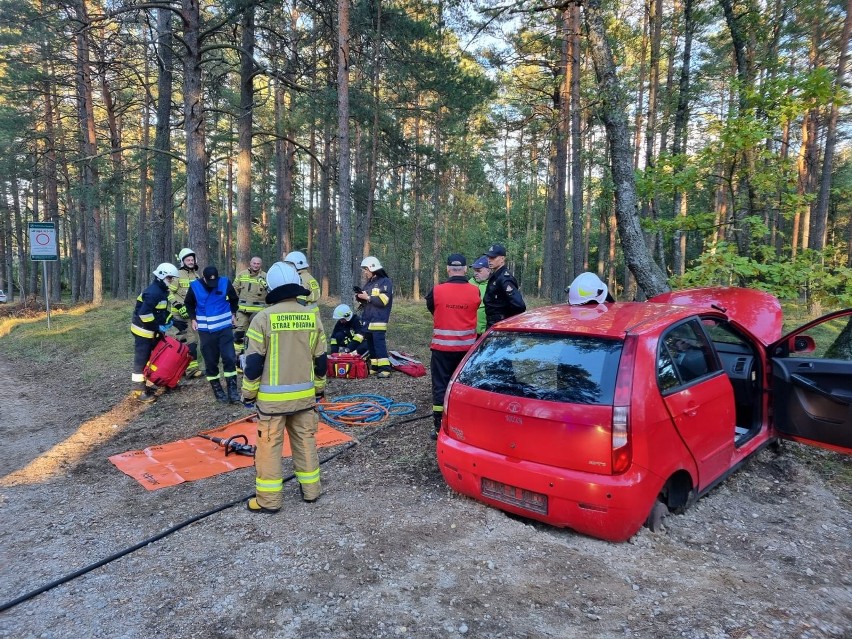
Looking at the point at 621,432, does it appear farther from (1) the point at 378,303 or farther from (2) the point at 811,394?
(1) the point at 378,303

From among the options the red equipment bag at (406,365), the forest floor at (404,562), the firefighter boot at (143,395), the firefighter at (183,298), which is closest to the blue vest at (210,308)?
the firefighter at (183,298)

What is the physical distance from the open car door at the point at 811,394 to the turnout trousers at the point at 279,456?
4.09 m

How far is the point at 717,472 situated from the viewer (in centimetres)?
387

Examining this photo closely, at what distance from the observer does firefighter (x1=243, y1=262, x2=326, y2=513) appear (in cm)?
394

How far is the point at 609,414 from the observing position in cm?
304

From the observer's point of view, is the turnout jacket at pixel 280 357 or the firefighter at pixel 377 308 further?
the firefighter at pixel 377 308

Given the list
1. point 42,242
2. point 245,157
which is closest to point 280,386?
point 245,157

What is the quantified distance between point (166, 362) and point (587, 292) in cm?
625

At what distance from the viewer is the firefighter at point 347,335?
930 cm

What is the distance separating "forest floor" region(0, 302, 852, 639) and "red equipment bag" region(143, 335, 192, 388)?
8.94 feet

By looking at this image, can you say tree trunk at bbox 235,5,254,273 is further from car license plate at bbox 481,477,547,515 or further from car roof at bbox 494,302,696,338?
car license plate at bbox 481,477,547,515

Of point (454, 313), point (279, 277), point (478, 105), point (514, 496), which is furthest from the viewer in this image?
point (478, 105)

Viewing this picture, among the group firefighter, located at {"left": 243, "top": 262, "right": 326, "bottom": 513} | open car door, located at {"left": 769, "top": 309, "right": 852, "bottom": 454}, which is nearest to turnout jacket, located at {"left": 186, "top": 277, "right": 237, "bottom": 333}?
firefighter, located at {"left": 243, "top": 262, "right": 326, "bottom": 513}

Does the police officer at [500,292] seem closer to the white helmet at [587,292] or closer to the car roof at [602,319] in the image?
the white helmet at [587,292]
